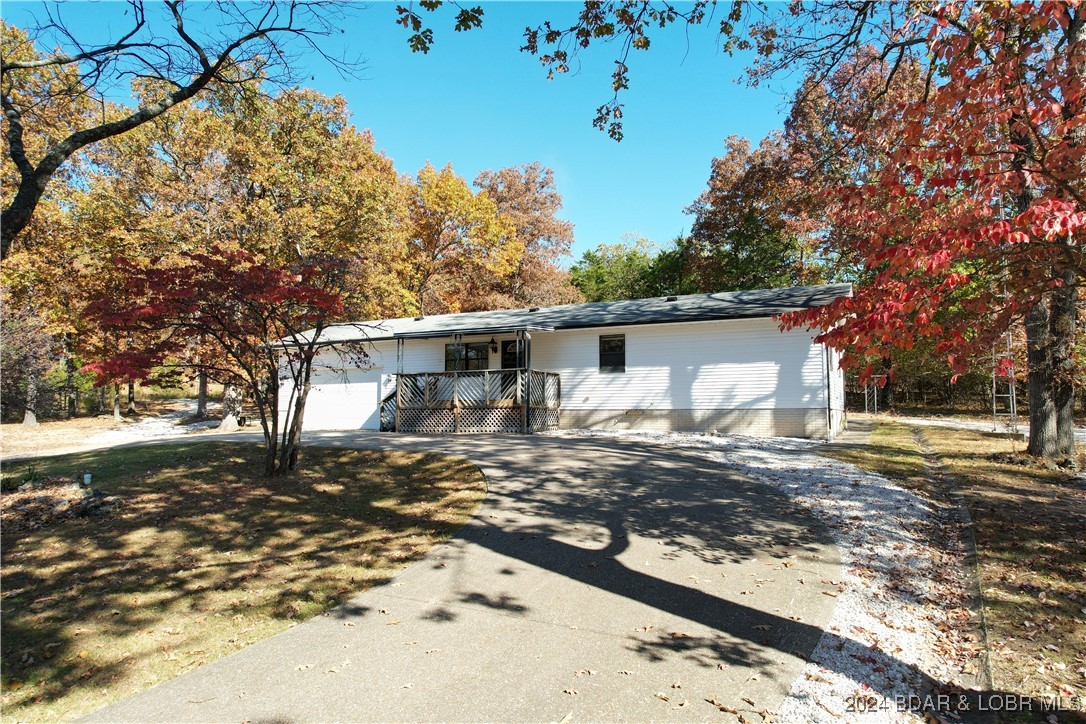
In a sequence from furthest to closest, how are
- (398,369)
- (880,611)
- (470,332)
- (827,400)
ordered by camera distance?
(398,369) → (470,332) → (827,400) → (880,611)

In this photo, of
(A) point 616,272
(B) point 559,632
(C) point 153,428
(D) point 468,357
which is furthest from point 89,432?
(A) point 616,272

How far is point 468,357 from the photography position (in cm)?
1991

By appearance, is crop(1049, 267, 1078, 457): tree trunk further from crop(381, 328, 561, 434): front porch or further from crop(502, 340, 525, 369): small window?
crop(502, 340, 525, 369): small window

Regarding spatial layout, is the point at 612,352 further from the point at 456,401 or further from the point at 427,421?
the point at 427,421

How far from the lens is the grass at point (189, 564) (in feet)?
11.7

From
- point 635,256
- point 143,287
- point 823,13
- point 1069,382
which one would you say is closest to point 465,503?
point 143,287

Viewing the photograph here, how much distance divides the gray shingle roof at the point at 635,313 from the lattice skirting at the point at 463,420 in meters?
2.51

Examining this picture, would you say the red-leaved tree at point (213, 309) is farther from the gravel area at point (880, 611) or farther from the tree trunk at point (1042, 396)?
the tree trunk at point (1042, 396)

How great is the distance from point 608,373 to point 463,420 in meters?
4.80

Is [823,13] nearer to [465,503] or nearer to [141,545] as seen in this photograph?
[465,503]

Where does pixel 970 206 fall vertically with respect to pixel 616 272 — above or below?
below

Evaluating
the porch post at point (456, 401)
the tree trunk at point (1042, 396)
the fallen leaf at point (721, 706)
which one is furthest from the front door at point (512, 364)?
the fallen leaf at point (721, 706)

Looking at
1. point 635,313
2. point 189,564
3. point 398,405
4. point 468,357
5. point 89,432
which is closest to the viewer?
point 189,564

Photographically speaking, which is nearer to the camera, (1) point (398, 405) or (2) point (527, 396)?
(2) point (527, 396)
